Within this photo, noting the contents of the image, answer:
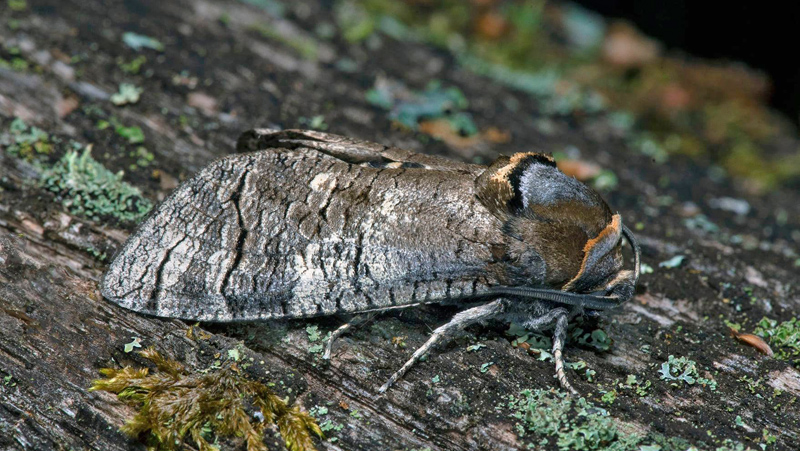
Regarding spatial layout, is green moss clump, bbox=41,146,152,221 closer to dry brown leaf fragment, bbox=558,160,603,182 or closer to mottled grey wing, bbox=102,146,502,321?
mottled grey wing, bbox=102,146,502,321

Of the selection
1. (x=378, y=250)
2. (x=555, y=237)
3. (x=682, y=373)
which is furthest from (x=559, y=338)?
(x=378, y=250)

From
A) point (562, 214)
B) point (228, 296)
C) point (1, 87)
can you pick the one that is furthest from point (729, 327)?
point (1, 87)

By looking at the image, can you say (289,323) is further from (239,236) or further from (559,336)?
(559,336)

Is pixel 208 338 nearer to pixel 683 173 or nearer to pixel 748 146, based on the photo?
pixel 683 173

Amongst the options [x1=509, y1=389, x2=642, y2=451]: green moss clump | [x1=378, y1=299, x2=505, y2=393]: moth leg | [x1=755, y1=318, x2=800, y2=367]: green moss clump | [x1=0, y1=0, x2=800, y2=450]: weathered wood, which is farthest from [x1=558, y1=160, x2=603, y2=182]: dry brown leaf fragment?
[x1=509, y1=389, x2=642, y2=451]: green moss clump

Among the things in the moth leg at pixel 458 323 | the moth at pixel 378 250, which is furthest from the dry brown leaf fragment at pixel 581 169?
the moth leg at pixel 458 323

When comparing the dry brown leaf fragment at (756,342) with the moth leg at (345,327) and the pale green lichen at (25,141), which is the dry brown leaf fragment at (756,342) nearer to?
the moth leg at (345,327)
